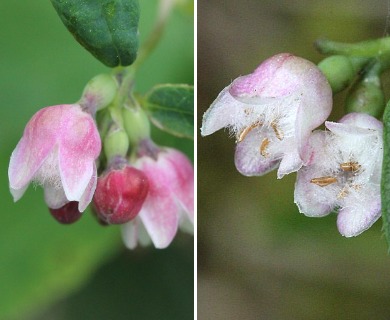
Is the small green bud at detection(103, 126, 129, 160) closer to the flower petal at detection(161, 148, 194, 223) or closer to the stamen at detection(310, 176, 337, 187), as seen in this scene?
the flower petal at detection(161, 148, 194, 223)

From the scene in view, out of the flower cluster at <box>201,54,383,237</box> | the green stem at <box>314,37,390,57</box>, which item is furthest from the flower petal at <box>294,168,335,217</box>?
the green stem at <box>314,37,390,57</box>

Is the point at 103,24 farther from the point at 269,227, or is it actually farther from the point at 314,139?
the point at 269,227

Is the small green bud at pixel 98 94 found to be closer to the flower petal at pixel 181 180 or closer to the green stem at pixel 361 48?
the flower petal at pixel 181 180

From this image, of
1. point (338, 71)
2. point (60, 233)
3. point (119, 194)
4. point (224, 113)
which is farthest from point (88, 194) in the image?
point (60, 233)

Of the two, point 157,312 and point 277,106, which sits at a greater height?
point 277,106

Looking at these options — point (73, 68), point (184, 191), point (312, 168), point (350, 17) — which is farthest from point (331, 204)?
point (73, 68)

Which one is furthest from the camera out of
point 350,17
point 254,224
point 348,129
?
point 254,224

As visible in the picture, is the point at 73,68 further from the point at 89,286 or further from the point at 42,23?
the point at 89,286
